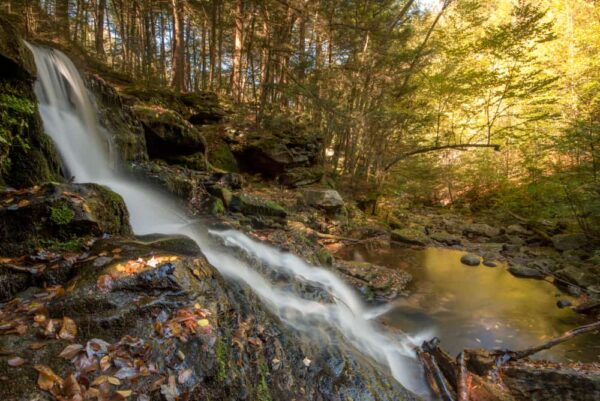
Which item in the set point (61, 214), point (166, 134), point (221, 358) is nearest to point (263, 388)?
point (221, 358)

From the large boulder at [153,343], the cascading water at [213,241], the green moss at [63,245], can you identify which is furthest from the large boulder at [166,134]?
the large boulder at [153,343]

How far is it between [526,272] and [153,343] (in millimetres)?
11787

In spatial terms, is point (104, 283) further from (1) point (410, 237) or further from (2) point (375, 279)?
(1) point (410, 237)

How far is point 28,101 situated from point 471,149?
2188cm

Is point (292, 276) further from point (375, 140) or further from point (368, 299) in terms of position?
point (375, 140)

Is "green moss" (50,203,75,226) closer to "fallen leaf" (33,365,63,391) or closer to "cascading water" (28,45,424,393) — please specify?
"cascading water" (28,45,424,393)

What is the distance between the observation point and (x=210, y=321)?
3002 millimetres

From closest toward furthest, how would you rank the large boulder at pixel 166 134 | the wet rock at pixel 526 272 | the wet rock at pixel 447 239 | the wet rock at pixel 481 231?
the large boulder at pixel 166 134
the wet rock at pixel 526 272
the wet rock at pixel 447 239
the wet rock at pixel 481 231

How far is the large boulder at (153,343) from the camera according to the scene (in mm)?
2197

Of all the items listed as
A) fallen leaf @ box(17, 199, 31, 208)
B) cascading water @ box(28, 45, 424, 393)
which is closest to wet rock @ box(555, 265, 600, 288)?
cascading water @ box(28, 45, 424, 393)

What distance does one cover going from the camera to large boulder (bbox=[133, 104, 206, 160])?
9641 millimetres

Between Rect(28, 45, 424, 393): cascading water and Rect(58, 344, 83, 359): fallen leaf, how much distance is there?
7.42 feet

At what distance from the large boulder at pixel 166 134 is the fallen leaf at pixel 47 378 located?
28.3 ft

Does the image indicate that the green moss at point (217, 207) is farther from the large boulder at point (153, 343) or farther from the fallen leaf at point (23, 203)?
the fallen leaf at point (23, 203)
